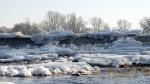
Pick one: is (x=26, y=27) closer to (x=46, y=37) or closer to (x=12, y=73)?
(x=46, y=37)

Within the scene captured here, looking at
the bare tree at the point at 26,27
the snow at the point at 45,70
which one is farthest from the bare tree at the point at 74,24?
the snow at the point at 45,70

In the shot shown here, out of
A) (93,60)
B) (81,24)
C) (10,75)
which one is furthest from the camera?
(81,24)

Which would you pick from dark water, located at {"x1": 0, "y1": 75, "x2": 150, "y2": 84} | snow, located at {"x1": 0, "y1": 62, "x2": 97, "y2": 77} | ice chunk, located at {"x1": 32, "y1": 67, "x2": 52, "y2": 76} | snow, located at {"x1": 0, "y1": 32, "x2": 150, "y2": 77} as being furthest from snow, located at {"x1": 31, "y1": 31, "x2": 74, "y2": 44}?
dark water, located at {"x1": 0, "y1": 75, "x2": 150, "y2": 84}

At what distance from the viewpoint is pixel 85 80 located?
32.3m

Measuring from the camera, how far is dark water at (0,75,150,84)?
31.0m

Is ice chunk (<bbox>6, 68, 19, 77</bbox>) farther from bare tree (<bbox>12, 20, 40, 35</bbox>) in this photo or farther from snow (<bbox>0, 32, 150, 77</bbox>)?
bare tree (<bbox>12, 20, 40, 35</bbox>)

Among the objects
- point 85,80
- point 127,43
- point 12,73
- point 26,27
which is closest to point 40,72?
point 12,73

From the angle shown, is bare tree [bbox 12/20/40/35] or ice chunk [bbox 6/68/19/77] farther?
bare tree [bbox 12/20/40/35]

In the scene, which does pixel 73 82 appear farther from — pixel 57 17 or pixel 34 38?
pixel 57 17

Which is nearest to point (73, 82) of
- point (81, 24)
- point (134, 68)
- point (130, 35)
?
point (134, 68)

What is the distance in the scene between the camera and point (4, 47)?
248 feet

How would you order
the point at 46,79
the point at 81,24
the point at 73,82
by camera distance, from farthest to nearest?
the point at 81,24, the point at 46,79, the point at 73,82

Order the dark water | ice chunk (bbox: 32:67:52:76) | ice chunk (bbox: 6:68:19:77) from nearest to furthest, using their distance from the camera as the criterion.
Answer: the dark water, ice chunk (bbox: 6:68:19:77), ice chunk (bbox: 32:67:52:76)

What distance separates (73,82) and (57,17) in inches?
3972
